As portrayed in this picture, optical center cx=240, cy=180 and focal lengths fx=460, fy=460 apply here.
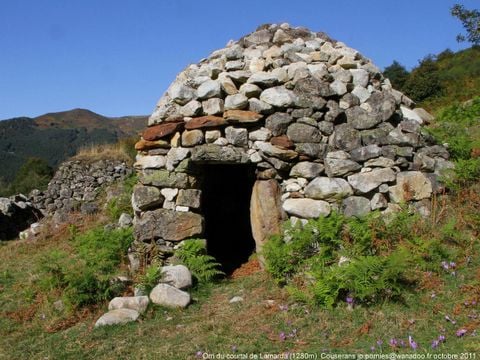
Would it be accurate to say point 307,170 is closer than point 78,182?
Yes

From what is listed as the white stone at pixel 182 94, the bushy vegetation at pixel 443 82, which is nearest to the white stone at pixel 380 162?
the white stone at pixel 182 94

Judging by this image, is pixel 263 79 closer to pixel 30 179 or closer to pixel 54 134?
pixel 30 179

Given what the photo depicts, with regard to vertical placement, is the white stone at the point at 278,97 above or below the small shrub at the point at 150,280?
above

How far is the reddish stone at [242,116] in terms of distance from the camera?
21.1 ft

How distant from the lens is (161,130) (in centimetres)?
671

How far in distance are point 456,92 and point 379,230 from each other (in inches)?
615

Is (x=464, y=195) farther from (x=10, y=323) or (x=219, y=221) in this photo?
(x=10, y=323)

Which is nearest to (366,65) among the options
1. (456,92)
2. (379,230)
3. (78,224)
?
(379,230)

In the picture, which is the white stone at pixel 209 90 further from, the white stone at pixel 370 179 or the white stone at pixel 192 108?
the white stone at pixel 370 179

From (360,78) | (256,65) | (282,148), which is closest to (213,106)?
(256,65)

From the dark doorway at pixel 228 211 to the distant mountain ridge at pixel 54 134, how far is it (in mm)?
33171

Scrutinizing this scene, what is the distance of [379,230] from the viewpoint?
555 centimetres

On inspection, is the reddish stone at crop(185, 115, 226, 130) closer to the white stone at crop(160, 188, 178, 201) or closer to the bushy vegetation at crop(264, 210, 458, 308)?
the white stone at crop(160, 188, 178, 201)

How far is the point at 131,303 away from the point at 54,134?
55666 millimetres
